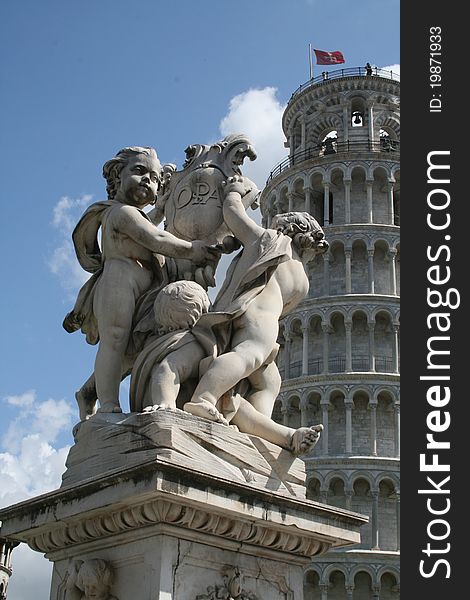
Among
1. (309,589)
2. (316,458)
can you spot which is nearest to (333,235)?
(316,458)

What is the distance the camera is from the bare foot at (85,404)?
6.09m

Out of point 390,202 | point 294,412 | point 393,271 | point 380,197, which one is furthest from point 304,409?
point 380,197

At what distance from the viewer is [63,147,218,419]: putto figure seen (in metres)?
5.75

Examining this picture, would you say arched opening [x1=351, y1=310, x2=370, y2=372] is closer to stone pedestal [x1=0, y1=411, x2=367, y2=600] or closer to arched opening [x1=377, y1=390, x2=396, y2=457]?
arched opening [x1=377, y1=390, x2=396, y2=457]

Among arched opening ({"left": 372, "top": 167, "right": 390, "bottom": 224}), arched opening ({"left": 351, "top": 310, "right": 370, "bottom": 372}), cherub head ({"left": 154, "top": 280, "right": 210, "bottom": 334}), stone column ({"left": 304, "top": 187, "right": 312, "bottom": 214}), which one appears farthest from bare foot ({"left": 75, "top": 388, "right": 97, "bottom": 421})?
arched opening ({"left": 372, "top": 167, "right": 390, "bottom": 224})

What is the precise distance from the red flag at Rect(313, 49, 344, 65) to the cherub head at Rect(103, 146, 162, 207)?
5969cm

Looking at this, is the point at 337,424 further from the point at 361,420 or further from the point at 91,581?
the point at 91,581

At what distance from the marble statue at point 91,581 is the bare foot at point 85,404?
123cm

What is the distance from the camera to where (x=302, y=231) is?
21.0 ft

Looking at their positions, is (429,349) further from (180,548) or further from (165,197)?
(180,548)

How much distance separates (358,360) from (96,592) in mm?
50993

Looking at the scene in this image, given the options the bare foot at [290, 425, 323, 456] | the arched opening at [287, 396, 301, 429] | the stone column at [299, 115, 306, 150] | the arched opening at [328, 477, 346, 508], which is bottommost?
the bare foot at [290, 425, 323, 456]

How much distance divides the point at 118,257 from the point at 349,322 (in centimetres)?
5035

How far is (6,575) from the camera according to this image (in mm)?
45719
